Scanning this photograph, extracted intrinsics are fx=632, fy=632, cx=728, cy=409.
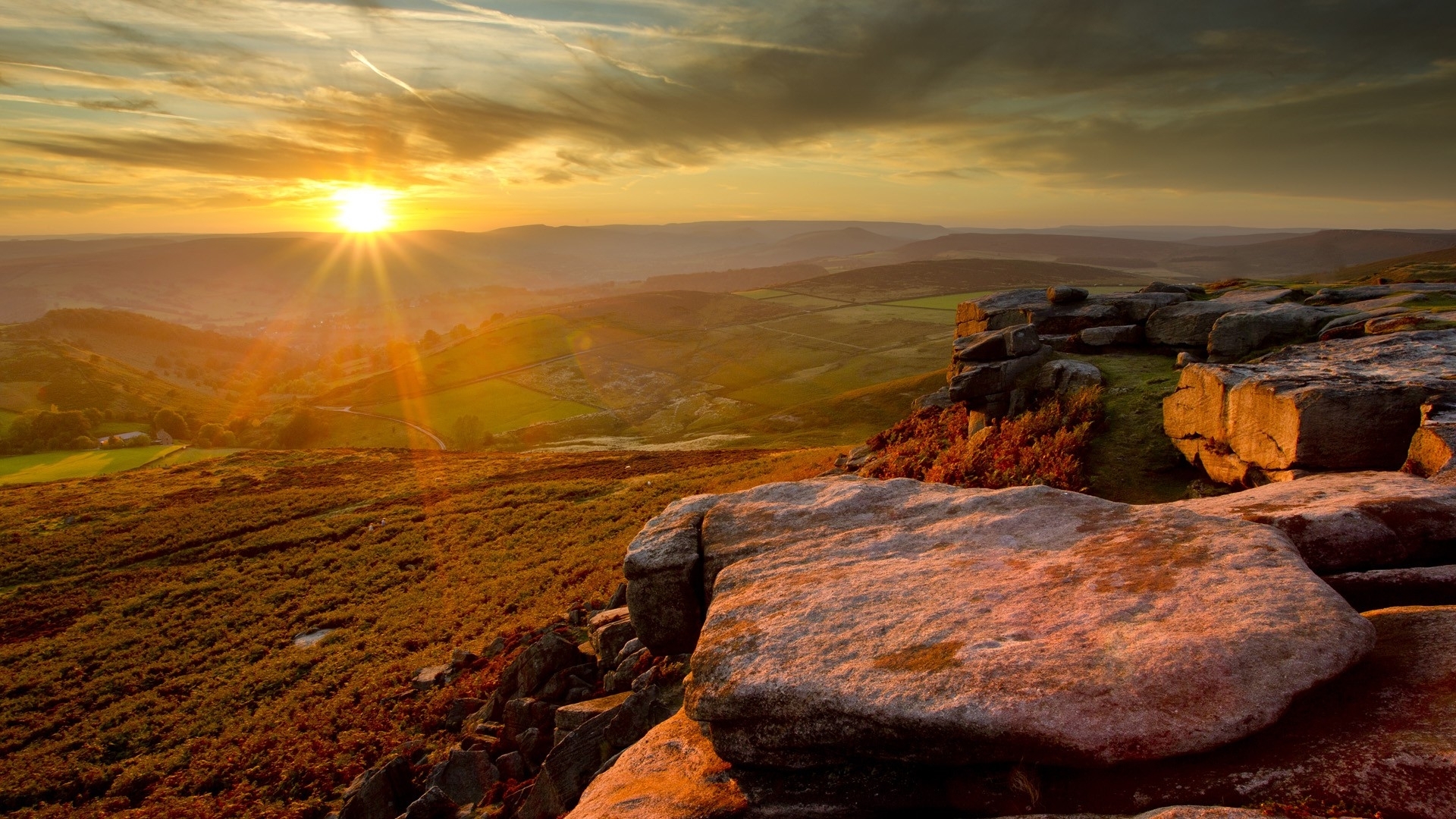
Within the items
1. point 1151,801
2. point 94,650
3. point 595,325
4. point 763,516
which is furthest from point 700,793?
point 595,325

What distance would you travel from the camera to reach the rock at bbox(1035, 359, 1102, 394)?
23031 millimetres

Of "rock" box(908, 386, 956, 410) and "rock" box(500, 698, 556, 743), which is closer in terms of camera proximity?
"rock" box(500, 698, 556, 743)

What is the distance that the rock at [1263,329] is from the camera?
69.5 feet

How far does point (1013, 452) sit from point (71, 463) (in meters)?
115

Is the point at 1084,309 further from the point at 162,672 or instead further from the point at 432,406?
the point at 432,406

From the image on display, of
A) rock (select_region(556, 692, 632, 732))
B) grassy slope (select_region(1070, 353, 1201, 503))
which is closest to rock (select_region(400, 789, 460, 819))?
rock (select_region(556, 692, 632, 732))

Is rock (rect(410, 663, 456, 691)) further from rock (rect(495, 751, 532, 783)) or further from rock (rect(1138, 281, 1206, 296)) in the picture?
rock (rect(1138, 281, 1206, 296))

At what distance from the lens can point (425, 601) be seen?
28781 millimetres

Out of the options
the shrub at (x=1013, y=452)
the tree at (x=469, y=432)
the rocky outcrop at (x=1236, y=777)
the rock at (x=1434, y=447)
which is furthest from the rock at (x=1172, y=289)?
the tree at (x=469, y=432)

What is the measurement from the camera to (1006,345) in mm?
25469

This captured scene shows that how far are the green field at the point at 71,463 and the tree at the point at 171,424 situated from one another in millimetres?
38222

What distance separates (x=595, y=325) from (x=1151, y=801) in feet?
639

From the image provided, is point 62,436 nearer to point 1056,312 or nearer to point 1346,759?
point 1056,312

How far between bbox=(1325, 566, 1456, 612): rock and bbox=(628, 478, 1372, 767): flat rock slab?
1.07 metres
